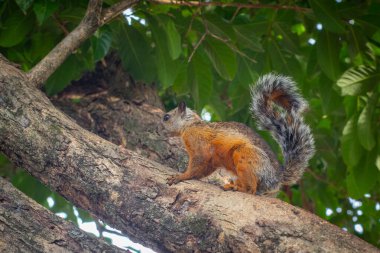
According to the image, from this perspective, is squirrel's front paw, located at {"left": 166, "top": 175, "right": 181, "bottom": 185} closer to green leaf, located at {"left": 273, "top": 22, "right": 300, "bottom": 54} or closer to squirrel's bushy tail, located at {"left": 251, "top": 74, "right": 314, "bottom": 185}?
squirrel's bushy tail, located at {"left": 251, "top": 74, "right": 314, "bottom": 185}

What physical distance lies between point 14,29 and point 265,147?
1.84 metres

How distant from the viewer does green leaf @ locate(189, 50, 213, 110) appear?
146 inches

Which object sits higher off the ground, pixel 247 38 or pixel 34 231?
pixel 247 38

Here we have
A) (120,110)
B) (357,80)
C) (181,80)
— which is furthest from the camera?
(120,110)

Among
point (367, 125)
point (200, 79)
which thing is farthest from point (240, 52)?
point (367, 125)

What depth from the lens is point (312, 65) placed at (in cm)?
385

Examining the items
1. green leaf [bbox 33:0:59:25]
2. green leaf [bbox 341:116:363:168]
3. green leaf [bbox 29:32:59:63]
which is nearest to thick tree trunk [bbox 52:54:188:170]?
green leaf [bbox 29:32:59:63]

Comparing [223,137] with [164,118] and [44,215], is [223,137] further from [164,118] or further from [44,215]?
[44,215]

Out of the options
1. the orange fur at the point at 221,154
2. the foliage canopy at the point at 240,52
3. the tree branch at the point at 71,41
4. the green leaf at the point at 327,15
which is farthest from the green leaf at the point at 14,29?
the green leaf at the point at 327,15

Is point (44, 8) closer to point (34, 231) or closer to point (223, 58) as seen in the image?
point (223, 58)

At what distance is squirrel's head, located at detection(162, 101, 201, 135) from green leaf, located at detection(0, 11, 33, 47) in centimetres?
113

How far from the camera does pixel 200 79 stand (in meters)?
3.72

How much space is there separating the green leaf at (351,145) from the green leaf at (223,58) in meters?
0.85

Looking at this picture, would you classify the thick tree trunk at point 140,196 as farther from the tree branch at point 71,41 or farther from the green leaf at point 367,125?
the green leaf at point 367,125
